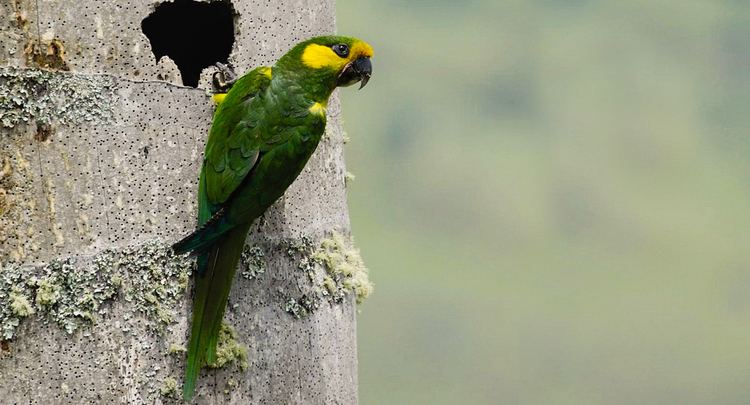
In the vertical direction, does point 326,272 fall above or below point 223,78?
below

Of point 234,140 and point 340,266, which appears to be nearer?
point 234,140

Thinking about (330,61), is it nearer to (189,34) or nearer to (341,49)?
(341,49)

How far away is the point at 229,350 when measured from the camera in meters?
2.32

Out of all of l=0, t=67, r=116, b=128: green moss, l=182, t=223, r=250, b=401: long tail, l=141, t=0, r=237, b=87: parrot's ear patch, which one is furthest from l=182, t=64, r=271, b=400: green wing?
l=141, t=0, r=237, b=87: parrot's ear patch

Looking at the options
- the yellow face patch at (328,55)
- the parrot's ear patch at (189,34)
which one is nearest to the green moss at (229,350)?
the yellow face patch at (328,55)

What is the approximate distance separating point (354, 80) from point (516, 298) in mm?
7970

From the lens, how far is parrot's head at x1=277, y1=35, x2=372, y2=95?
8.21 ft

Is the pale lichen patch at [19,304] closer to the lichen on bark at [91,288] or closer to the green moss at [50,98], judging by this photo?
the lichen on bark at [91,288]

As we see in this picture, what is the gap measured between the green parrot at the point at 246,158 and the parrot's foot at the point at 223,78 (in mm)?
45

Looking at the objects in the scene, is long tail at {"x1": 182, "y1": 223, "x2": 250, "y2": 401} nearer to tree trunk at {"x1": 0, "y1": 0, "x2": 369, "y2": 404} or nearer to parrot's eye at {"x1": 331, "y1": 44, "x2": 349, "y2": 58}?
tree trunk at {"x1": 0, "y1": 0, "x2": 369, "y2": 404}

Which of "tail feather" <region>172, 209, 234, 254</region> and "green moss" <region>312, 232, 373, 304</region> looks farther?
"green moss" <region>312, 232, 373, 304</region>

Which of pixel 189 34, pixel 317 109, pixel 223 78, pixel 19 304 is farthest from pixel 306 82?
pixel 189 34

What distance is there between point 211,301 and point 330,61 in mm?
652

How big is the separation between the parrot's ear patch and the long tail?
93 cm
